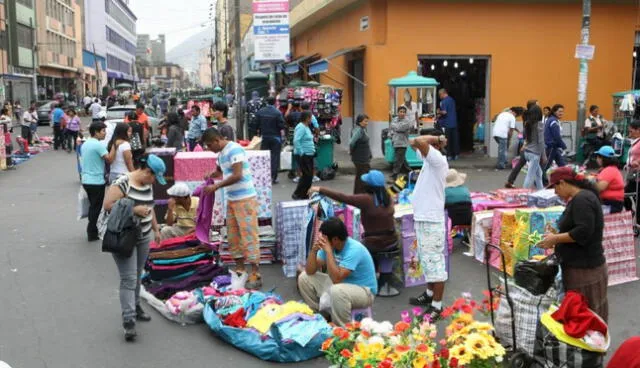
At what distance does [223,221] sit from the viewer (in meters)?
8.85

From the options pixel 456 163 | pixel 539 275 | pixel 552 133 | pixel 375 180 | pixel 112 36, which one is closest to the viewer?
pixel 539 275

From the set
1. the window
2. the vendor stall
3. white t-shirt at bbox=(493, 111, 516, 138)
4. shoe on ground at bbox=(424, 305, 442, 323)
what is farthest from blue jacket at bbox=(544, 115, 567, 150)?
the window

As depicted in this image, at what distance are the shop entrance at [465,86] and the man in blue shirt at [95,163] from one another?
1245 cm

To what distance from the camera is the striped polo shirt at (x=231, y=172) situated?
748cm

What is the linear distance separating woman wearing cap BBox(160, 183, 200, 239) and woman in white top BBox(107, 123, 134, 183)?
Answer: 1.26 meters

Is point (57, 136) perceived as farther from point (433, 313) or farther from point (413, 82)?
point (433, 313)

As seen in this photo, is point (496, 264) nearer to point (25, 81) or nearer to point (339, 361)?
point (339, 361)

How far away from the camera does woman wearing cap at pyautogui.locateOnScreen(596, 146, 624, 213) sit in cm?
820

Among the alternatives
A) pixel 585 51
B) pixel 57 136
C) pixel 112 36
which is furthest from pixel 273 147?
pixel 112 36

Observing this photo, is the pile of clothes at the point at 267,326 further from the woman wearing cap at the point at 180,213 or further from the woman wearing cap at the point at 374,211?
the woman wearing cap at the point at 180,213

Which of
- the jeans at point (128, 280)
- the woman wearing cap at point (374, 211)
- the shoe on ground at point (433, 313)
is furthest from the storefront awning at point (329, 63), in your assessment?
the jeans at point (128, 280)

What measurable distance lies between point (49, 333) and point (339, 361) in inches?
117

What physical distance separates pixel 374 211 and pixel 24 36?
51231 mm

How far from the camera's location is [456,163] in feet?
58.2
